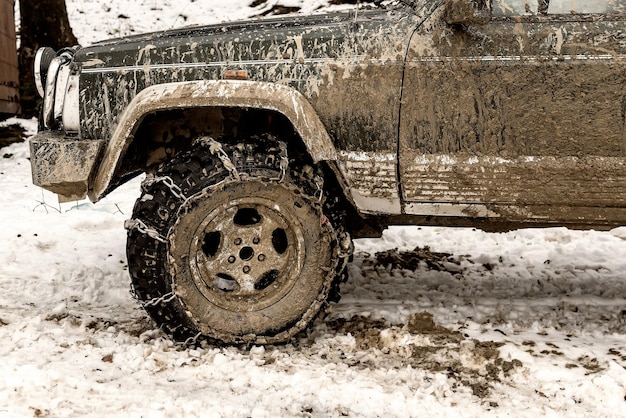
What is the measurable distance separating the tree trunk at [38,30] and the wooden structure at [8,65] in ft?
2.38

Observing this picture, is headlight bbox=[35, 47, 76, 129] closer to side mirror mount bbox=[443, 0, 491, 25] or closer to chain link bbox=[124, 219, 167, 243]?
chain link bbox=[124, 219, 167, 243]

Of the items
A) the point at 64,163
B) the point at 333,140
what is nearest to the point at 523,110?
the point at 333,140

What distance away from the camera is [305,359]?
313 cm

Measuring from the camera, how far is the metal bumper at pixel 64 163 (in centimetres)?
320

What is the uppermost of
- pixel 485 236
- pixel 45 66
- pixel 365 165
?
pixel 45 66

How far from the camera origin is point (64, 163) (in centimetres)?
322

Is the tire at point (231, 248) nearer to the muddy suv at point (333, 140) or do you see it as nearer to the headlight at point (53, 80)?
the muddy suv at point (333, 140)

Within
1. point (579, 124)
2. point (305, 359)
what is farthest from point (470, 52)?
point (305, 359)

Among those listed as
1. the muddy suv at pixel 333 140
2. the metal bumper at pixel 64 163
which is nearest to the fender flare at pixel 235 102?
the muddy suv at pixel 333 140

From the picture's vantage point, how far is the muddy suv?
3021mm

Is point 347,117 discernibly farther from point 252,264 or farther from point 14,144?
point 14,144

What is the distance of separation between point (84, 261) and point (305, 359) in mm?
2219

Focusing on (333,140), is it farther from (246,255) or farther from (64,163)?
(64,163)

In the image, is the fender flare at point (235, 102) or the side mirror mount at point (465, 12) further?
the fender flare at point (235, 102)
